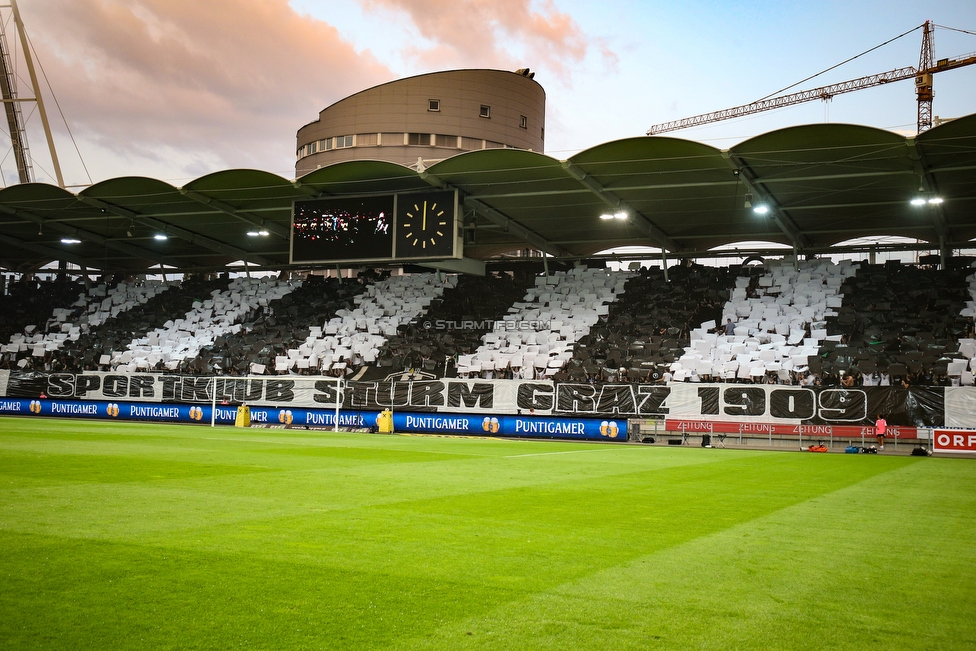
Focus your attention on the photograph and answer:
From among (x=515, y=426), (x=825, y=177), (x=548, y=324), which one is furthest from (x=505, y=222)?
(x=825, y=177)

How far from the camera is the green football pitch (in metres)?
4.26

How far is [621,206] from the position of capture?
29734 millimetres

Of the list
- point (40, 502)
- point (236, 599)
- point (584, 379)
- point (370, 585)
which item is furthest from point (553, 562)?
point (584, 379)

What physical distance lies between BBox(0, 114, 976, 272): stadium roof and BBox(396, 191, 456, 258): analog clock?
0.81 meters

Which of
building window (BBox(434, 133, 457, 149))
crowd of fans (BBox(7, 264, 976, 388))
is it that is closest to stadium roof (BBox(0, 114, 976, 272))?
crowd of fans (BBox(7, 264, 976, 388))

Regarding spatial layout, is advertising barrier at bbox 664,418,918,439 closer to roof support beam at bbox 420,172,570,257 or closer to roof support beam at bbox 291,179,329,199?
roof support beam at bbox 420,172,570,257

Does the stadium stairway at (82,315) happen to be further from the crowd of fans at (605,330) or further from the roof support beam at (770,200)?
the roof support beam at (770,200)

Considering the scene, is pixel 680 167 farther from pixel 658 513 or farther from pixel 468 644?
pixel 468 644

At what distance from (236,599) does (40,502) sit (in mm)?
4615

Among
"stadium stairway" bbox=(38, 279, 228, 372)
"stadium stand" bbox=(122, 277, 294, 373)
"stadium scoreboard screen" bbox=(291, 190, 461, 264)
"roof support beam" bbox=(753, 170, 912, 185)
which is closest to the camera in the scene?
"roof support beam" bbox=(753, 170, 912, 185)

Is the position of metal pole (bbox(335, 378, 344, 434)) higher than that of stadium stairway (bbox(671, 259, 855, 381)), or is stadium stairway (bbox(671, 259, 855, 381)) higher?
stadium stairway (bbox(671, 259, 855, 381))

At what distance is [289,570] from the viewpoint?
5453mm

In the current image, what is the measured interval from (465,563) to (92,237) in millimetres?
39583

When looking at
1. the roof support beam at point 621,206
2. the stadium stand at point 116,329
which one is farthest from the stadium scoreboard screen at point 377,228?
the stadium stand at point 116,329
